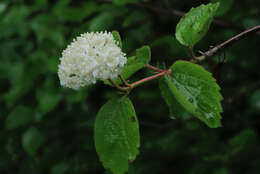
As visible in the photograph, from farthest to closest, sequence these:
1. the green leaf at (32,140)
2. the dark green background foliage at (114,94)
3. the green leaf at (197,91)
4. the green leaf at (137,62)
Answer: the green leaf at (32,140)
the dark green background foliage at (114,94)
the green leaf at (137,62)
the green leaf at (197,91)

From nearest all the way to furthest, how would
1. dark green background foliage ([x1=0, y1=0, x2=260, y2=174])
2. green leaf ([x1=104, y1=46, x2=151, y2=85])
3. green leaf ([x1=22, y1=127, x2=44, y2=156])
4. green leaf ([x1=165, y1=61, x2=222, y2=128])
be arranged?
1. green leaf ([x1=165, y1=61, x2=222, y2=128])
2. green leaf ([x1=104, y1=46, x2=151, y2=85])
3. dark green background foliage ([x1=0, y1=0, x2=260, y2=174])
4. green leaf ([x1=22, y1=127, x2=44, y2=156])

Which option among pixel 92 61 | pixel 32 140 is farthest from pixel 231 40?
pixel 32 140

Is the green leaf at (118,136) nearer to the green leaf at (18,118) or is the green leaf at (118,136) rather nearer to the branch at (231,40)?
the branch at (231,40)

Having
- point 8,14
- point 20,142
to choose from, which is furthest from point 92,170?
point 8,14

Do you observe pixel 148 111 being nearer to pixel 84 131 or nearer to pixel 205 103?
pixel 84 131

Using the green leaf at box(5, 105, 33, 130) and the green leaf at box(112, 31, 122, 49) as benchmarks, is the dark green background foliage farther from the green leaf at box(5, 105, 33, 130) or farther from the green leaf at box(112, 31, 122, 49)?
the green leaf at box(112, 31, 122, 49)

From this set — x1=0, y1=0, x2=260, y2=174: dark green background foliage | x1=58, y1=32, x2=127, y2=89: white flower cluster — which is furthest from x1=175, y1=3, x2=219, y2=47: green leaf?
x1=0, y1=0, x2=260, y2=174: dark green background foliage

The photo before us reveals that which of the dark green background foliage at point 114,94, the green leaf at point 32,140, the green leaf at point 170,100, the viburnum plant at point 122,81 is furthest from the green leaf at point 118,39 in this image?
the green leaf at point 32,140
